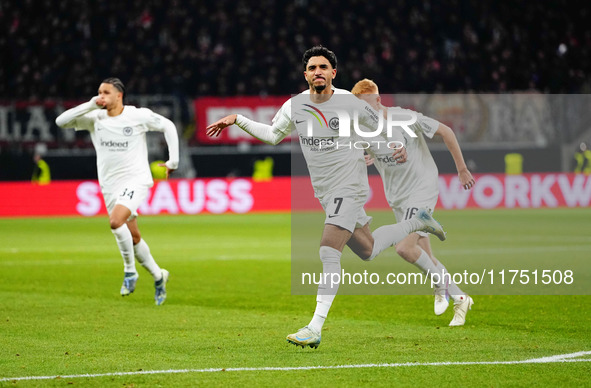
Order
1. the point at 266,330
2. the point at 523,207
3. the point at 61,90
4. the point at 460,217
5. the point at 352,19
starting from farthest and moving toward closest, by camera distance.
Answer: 1. the point at 352,19
2. the point at 61,90
3. the point at 523,207
4. the point at 460,217
5. the point at 266,330

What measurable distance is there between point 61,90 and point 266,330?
21.9m

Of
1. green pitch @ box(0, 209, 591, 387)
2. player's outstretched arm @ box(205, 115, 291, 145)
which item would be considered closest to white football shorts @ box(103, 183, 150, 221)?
green pitch @ box(0, 209, 591, 387)

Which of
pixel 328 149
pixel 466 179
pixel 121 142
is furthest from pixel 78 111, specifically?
pixel 466 179

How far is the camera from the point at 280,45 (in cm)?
3136

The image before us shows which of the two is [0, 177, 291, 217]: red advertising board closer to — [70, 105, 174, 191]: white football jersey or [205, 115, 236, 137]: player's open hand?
[70, 105, 174, 191]: white football jersey

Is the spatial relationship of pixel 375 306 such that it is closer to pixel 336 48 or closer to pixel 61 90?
pixel 61 90

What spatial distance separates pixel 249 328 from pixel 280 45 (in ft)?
79.6

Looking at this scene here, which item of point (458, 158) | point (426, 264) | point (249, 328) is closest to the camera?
point (458, 158)

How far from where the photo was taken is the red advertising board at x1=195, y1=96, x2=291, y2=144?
1100 inches

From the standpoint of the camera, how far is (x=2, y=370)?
5918mm

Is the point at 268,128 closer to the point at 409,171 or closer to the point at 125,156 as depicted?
the point at 409,171

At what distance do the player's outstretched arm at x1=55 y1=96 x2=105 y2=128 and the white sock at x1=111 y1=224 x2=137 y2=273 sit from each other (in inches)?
49.1

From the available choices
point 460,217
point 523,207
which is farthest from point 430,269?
point 523,207

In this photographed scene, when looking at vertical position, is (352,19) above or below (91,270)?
above
